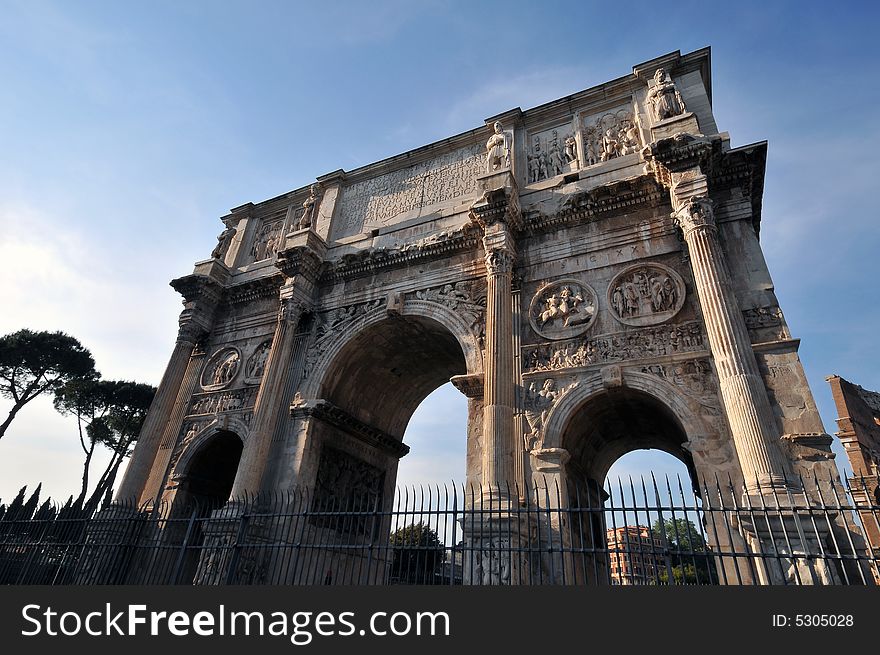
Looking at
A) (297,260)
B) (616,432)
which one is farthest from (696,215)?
(297,260)

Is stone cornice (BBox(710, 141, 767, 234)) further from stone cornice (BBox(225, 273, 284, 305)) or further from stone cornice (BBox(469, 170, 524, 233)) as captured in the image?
stone cornice (BBox(225, 273, 284, 305))

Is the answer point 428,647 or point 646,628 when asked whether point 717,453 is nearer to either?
point 646,628

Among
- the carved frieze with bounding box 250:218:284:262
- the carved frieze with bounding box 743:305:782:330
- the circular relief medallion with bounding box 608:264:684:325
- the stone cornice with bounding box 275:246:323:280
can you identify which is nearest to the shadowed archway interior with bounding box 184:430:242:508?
the stone cornice with bounding box 275:246:323:280

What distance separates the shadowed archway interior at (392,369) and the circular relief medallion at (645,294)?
415 centimetres

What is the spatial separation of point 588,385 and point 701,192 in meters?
4.36

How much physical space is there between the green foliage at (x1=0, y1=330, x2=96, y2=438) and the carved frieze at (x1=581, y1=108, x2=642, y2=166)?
29.8 m

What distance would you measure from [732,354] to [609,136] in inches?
284

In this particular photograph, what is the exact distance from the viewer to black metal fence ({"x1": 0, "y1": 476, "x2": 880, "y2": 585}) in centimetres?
556

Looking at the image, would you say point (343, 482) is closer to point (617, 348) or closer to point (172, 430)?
point (172, 430)

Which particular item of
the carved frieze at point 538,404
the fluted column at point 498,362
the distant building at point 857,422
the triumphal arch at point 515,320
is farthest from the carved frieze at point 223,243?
the distant building at point 857,422

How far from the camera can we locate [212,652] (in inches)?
190

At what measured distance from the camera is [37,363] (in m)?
27.2

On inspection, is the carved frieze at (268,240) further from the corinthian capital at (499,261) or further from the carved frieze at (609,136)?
the carved frieze at (609,136)

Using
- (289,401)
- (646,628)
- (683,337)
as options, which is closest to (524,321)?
(683,337)
